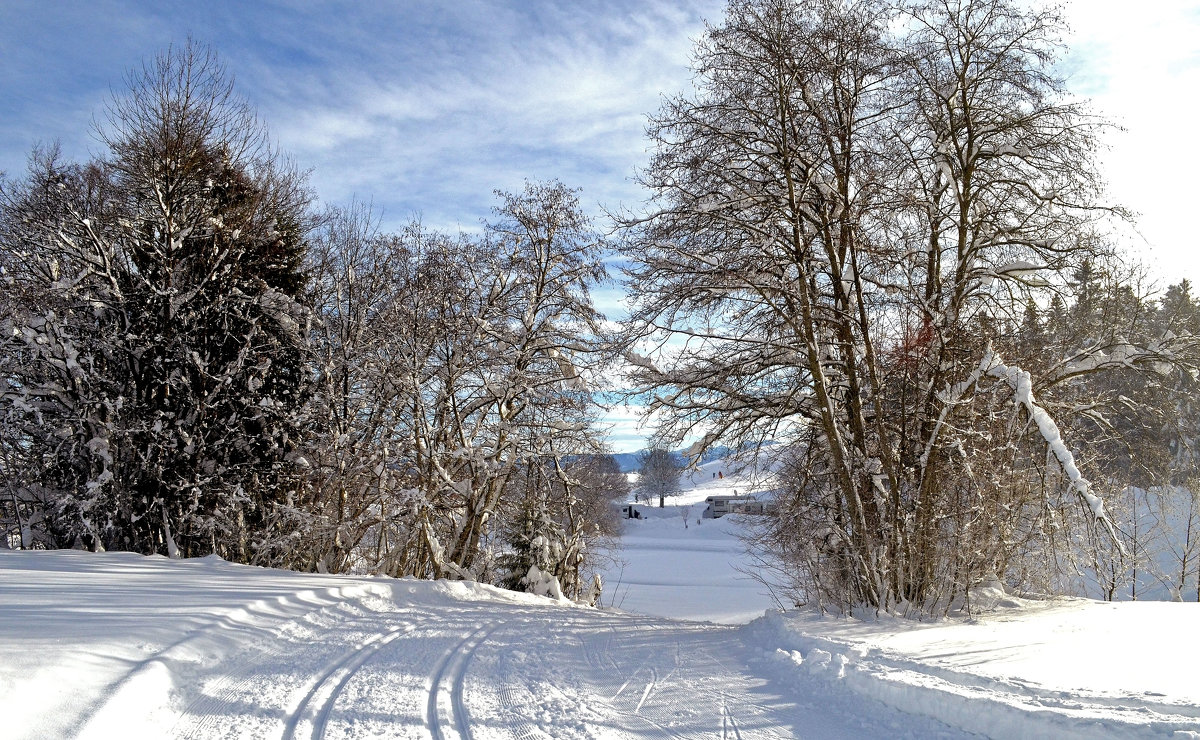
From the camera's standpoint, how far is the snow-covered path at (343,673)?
436 centimetres

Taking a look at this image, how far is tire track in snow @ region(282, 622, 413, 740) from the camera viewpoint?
4254 millimetres

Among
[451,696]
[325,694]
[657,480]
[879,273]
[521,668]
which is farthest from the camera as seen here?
[657,480]

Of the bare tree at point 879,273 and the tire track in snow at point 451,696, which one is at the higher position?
the bare tree at point 879,273

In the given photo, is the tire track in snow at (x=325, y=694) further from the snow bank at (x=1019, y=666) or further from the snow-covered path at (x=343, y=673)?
the snow bank at (x=1019, y=666)

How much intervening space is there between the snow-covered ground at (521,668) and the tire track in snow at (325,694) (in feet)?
0.08

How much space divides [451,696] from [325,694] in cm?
92

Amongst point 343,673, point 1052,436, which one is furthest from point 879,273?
point 343,673

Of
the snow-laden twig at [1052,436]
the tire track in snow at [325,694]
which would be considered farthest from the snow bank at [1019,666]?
the tire track in snow at [325,694]

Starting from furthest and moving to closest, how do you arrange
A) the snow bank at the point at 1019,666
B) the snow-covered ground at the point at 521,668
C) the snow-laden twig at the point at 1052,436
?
the snow-laden twig at the point at 1052,436
the snow-covered ground at the point at 521,668
the snow bank at the point at 1019,666

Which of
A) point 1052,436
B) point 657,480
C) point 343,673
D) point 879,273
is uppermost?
point 879,273

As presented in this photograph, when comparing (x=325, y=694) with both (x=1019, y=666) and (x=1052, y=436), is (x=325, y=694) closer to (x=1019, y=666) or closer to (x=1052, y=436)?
(x=1019, y=666)

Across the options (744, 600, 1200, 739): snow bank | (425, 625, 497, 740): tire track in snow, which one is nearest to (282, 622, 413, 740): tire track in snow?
(425, 625, 497, 740): tire track in snow

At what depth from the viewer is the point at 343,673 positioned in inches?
218

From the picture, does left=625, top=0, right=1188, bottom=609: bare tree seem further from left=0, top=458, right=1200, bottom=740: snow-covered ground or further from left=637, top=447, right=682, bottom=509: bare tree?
left=637, top=447, right=682, bottom=509: bare tree
